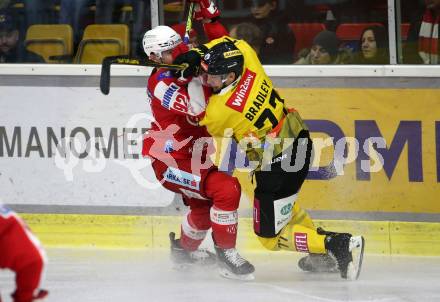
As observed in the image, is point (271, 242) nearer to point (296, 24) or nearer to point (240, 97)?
point (240, 97)

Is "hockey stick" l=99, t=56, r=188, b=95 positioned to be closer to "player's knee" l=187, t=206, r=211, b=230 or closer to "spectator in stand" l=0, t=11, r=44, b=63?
"player's knee" l=187, t=206, r=211, b=230

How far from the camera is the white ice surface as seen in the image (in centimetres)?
539

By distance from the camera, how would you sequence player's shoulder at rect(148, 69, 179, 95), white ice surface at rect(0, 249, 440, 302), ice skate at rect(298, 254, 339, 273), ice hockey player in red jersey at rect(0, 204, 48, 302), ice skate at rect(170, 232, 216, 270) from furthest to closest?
ice skate at rect(170, 232, 216, 270) → ice skate at rect(298, 254, 339, 273) → player's shoulder at rect(148, 69, 179, 95) → white ice surface at rect(0, 249, 440, 302) → ice hockey player in red jersey at rect(0, 204, 48, 302)

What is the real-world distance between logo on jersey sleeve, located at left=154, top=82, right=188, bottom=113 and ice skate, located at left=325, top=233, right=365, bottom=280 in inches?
39.9

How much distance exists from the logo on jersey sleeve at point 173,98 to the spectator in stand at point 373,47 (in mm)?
1491

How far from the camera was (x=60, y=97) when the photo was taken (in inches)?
272

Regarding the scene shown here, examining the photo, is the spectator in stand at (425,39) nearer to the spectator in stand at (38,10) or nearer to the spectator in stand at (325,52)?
the spectator in stand at (325,52)

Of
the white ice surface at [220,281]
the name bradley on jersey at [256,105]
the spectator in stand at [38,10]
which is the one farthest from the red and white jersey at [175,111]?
the spectator in stand at [38,10]

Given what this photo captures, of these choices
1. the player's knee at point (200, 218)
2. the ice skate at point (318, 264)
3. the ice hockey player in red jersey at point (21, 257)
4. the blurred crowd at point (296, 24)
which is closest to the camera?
the ice hockey player in red jersey at point (21, 257)

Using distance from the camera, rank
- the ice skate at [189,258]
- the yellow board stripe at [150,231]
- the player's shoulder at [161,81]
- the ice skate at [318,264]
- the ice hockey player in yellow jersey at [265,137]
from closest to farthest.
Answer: the ice hockey player in yellow jersey at [265,137] < the player's shoulder at [161,81] < the ice skate at [318,264] < the ice skate at [189,258] < the yellow board stripe at [150,231]

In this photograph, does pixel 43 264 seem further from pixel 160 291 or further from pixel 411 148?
pixel 411 148

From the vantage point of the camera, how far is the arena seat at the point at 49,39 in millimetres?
7039

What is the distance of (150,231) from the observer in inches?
269

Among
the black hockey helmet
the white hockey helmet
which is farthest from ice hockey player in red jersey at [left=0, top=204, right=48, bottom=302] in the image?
the white hockey helmet
